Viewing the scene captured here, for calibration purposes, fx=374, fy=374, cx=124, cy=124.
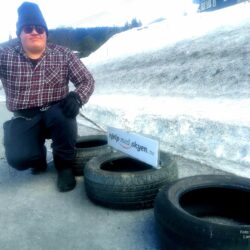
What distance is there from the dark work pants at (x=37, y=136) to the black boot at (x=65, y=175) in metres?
0.01

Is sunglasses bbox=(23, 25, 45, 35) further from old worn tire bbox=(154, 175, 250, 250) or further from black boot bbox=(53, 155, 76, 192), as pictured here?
old worn tire bbox=(154, 175, 250, 250)

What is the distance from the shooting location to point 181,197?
9.34ft

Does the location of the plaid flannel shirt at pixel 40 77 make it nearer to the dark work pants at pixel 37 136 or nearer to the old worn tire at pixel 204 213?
the dark work pants at pixel 37 136

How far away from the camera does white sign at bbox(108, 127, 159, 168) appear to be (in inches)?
125

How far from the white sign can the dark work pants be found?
0.46 meters

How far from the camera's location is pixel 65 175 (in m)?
3.91

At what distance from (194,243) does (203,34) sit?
30.5 ft

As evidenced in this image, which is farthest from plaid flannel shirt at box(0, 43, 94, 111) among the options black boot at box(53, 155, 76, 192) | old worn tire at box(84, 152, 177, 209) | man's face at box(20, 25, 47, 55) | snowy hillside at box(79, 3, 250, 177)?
snowy hillside at box(79, 3, 250, 177)

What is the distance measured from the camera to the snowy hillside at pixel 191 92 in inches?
172

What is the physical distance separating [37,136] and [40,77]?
0.64 meters

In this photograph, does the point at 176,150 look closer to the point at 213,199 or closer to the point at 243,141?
the point at 243,141

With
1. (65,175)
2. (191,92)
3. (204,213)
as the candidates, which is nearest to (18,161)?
(65,175)

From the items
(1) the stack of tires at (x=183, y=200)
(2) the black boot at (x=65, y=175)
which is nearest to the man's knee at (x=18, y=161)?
(2) the black boot at (x=65, y=175)

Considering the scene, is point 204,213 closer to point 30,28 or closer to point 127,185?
point 127,185
